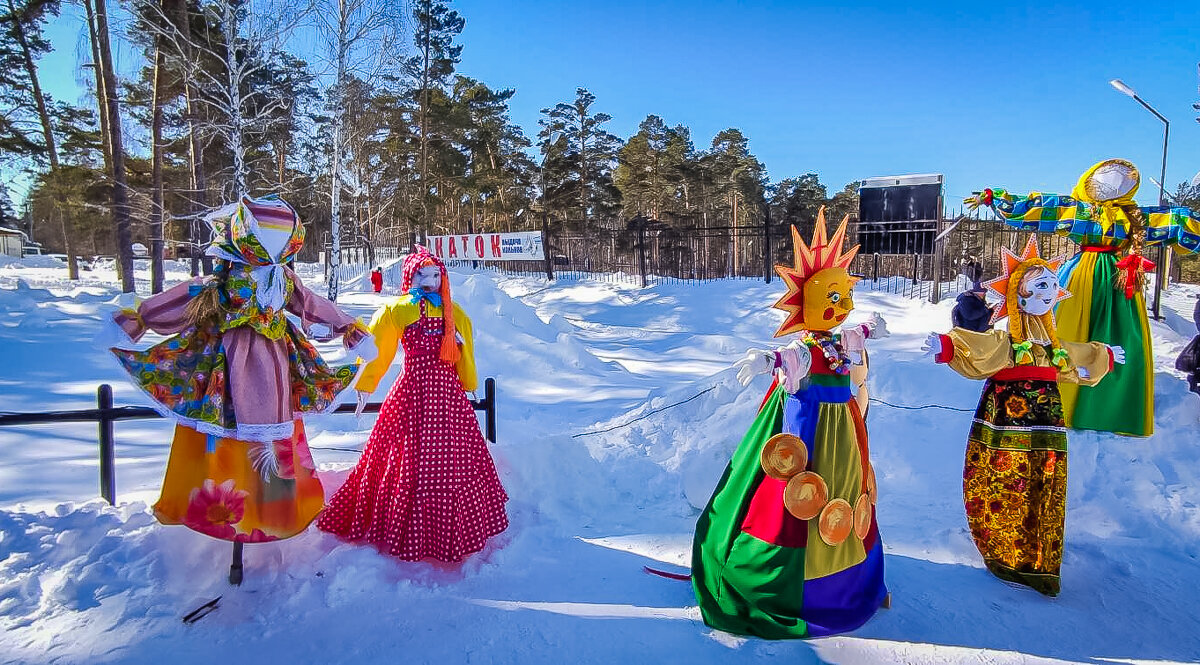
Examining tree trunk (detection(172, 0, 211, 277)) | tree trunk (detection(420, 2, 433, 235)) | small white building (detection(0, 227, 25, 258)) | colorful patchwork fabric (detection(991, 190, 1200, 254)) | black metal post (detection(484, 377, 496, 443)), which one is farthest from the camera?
small white building (detection(0, 227, 25, 258))

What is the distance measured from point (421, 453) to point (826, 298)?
233 cm

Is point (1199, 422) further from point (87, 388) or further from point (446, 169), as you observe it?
point (446, 169)

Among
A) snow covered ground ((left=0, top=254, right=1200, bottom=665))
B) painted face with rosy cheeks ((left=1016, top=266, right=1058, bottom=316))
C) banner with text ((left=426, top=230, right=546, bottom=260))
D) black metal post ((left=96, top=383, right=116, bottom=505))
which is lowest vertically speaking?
snow covered ground ((left=0, top=254, right=1200, bottom=665))

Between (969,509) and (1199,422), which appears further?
(1199,422)

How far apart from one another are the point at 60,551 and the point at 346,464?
63.9 inches

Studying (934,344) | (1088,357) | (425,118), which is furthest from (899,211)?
(425,118)

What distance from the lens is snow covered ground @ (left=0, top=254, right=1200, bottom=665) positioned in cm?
274

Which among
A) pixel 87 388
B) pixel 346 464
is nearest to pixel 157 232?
pixel 87 388

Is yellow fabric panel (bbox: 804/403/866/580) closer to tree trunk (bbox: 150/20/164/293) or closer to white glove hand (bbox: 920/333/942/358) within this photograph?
white glove hand (bbox: 920/333/942/358)

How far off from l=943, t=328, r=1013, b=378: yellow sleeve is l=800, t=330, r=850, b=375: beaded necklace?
67cm

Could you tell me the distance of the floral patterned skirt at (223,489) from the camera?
9.51 ft

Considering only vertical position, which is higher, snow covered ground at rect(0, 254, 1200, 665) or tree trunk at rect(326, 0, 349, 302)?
tree trunk at rect(326, 0, 349, 302)

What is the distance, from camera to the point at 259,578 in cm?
313

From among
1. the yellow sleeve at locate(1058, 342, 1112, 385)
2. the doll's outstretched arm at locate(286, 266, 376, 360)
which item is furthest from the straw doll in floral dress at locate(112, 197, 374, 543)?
the yellow sleeve at locate(1058, 342, 1112, 385)
